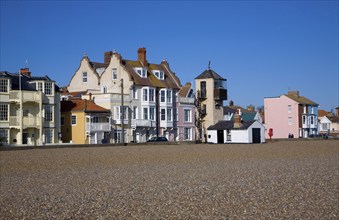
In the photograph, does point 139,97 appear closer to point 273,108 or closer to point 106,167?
point 273,108

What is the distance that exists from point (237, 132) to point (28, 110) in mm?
23450

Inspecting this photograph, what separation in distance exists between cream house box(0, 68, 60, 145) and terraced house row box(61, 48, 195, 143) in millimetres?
3698

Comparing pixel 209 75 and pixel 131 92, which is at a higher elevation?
pixel 209 75

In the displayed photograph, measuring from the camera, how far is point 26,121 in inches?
2292

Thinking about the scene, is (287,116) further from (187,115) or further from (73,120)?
(73,120)

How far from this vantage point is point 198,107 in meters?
79.6

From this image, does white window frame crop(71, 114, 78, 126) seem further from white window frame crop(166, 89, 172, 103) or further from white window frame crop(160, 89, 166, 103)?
white window frame crop(166, 89, 172, 103)

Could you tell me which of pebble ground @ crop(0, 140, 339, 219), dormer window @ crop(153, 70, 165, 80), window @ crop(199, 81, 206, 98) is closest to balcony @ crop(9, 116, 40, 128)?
dormer window @ crop(153, 70, 165, 80)

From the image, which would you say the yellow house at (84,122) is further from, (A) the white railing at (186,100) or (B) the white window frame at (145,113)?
(A) the white railing at (186,100)

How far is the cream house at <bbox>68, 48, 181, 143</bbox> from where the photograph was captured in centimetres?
6766

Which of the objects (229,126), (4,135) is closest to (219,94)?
(229,126)

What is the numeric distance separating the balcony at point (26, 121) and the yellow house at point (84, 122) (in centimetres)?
515

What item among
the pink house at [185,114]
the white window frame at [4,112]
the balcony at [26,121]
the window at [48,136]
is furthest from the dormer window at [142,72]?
the white window frame at [4,112]

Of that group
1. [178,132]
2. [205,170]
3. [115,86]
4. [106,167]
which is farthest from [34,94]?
[205,170]
